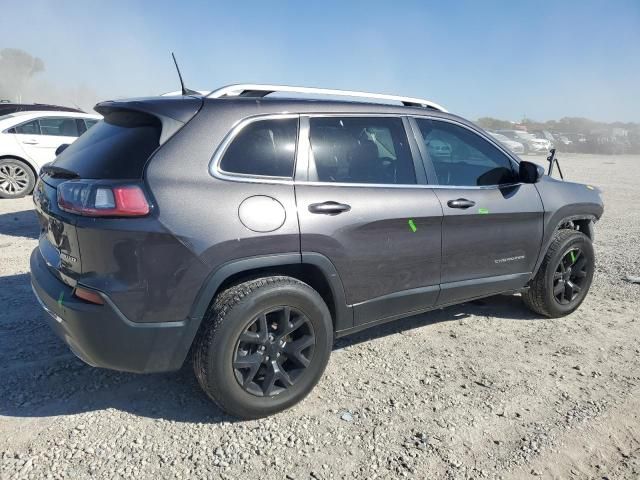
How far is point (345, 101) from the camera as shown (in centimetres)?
322

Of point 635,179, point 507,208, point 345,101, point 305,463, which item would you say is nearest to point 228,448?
point 305,463

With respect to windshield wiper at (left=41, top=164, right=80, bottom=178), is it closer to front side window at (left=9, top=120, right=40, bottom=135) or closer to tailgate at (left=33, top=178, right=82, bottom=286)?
tailgate at (left=33, top=178, right=82, bottom=286)

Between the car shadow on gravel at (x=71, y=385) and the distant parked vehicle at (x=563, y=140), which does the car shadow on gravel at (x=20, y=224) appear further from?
the distant parked vehicle at (x=563, y=140)

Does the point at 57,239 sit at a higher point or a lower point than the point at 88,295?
higher

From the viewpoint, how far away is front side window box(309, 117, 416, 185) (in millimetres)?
2980

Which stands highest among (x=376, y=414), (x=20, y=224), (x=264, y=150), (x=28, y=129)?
(x=28, y=129)

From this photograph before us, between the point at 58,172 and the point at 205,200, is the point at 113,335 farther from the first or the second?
the point at 58,172

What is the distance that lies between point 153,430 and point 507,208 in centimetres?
280

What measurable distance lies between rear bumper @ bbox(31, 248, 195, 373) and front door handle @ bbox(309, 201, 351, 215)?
2.95ft

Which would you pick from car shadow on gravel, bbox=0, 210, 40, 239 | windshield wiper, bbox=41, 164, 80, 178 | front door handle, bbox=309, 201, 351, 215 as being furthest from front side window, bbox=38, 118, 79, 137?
front door handle, bbox=309, 201, 351, 215

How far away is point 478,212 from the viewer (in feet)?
11.7

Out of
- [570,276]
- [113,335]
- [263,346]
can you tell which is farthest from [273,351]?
[570,276]

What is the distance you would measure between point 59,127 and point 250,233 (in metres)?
8.77

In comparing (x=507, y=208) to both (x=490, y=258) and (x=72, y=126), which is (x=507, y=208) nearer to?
(x=490, y=258)
